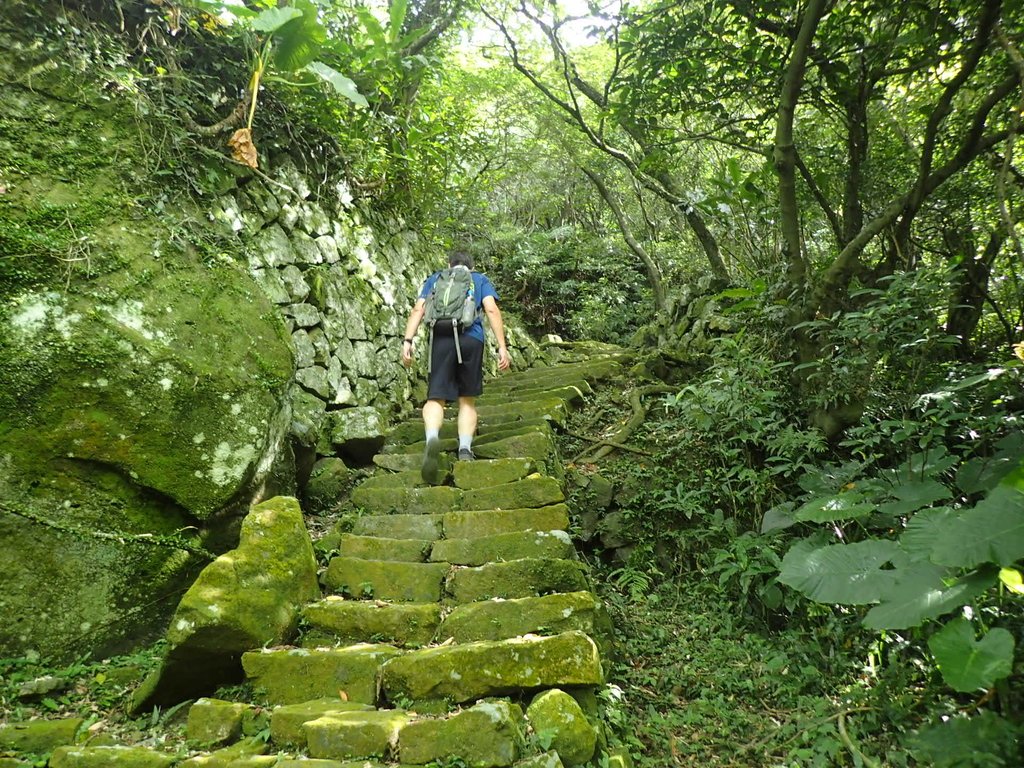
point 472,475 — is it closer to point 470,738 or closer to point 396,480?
point 396,480

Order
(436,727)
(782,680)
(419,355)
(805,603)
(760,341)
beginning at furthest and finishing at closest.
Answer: (419,355) → (760,341) → (805,603) → (782,680) → (436,727)

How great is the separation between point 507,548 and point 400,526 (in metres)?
0.82

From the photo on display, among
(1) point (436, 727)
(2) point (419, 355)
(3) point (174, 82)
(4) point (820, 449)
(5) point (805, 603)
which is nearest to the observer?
(1) point (436, 727)

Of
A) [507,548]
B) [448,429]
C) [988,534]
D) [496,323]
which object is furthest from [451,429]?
[988,534]

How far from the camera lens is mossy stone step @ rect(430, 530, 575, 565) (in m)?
3.27

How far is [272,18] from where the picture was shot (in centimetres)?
411

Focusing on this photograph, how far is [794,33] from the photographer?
431 cm

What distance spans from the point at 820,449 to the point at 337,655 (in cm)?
304

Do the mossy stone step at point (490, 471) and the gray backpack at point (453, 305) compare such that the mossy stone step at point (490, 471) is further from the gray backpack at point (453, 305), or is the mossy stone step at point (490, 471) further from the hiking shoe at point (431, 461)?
the gray backpack at point (453, 305)

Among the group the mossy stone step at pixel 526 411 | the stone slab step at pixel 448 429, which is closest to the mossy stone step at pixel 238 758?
the stone slab step at pixel 448 429

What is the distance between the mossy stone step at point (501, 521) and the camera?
355 cm

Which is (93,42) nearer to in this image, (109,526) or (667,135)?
(109,526)

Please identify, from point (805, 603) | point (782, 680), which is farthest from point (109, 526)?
point (805, 603)

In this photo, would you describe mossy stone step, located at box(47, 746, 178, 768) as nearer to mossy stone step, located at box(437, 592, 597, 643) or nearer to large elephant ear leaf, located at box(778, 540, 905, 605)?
Answer: mossy stone step, located at box(437, 592, 597, 643)
